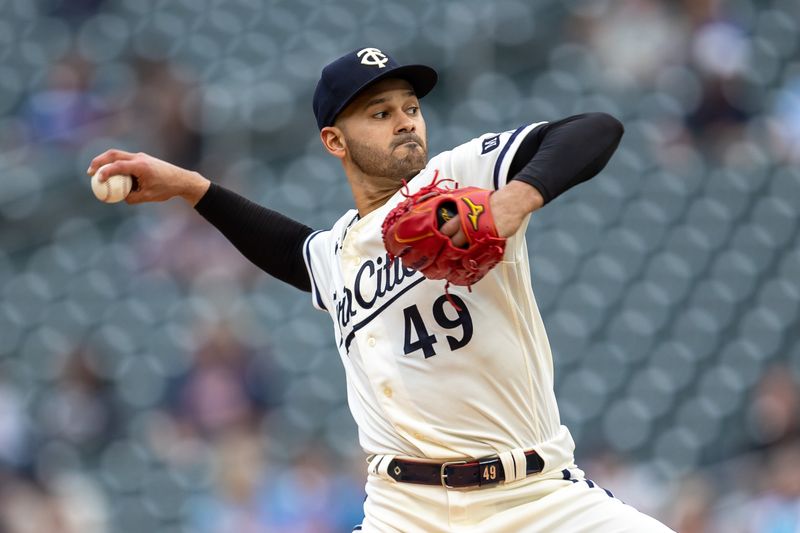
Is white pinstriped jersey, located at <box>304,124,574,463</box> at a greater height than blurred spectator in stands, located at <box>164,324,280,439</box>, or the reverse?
blurred spectator in stands, located at <box>164,324,280,439</box>

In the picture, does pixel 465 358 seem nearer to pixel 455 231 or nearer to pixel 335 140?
pixel 455 231

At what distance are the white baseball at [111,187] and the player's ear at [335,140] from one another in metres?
0.52

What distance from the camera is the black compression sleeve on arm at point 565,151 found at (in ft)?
7.32

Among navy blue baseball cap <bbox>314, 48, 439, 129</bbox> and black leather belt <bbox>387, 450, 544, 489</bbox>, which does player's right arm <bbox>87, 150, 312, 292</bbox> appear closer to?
navy blue baseball cap <bbox>314, 48, 439, 129</bbox>

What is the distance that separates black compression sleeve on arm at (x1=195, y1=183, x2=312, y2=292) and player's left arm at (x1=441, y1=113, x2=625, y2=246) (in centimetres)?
88

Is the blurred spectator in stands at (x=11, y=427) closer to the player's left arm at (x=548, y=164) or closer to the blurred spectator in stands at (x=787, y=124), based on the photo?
the player's left arm at (x=548, y=164)

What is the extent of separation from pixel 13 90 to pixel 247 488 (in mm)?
2861

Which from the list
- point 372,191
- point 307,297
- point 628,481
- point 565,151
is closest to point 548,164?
point 565,151

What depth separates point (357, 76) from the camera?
2779 millimetres

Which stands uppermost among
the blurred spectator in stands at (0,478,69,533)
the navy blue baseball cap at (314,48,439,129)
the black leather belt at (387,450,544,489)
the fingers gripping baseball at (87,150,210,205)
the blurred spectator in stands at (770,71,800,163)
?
the blurred spectator in stands at (770,71,800,163)

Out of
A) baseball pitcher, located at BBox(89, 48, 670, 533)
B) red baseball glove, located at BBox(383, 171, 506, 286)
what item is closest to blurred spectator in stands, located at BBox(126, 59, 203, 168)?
baseball pitcher, located at BBox(89, 48, 670, 533)

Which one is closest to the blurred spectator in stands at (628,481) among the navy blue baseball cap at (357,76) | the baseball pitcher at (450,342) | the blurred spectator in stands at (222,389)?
the blurred spectator in stands at (222,389)

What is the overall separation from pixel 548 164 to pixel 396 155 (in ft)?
2.03

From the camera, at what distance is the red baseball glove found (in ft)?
7.09
